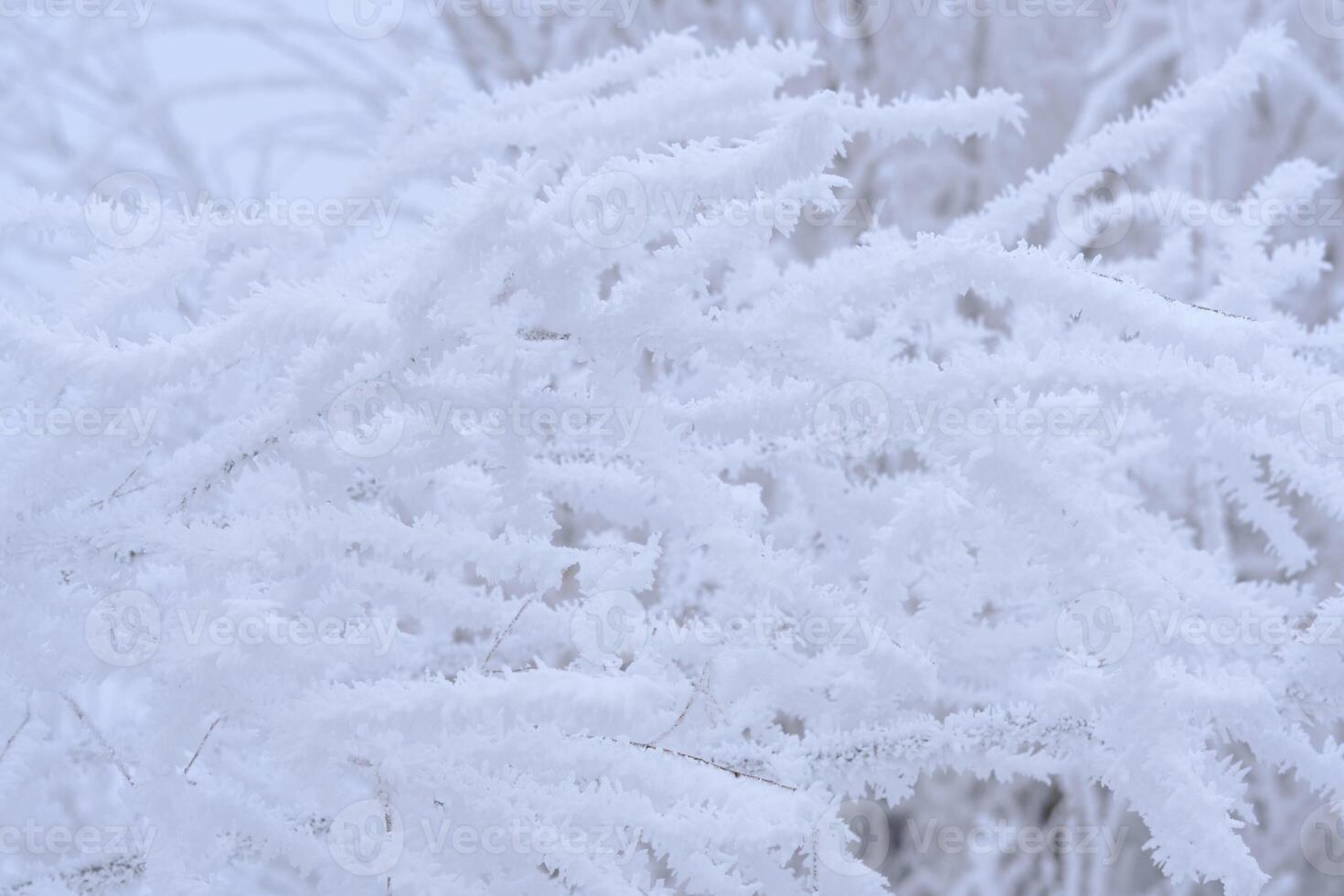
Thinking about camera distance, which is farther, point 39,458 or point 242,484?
point 242,484

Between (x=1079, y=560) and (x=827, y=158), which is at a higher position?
(x=827, y=158)

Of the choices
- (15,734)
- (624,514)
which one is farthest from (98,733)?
(624,514)

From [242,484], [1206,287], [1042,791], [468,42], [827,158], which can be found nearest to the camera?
[827,158]

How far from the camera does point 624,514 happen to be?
0.49m

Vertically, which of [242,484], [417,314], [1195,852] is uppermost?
[417,314]

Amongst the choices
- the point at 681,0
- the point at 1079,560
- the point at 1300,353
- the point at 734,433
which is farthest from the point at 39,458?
the point at 681,0

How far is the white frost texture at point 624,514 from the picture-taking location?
35 cm

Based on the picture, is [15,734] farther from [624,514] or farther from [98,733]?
[624,514]

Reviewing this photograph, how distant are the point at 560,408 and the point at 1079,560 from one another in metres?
0.19

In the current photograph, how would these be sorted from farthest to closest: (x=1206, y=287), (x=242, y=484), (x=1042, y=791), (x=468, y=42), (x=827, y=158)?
(x=468, y=42), (x=1042, y=791), (x=1206, y=287), (x=242, y=484), (x=827, y=158)

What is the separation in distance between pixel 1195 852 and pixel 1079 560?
11 centimetres

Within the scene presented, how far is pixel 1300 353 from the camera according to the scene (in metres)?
0.56

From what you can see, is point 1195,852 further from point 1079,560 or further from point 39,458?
point 39,458

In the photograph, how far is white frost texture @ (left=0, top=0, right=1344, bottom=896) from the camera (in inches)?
13.7
